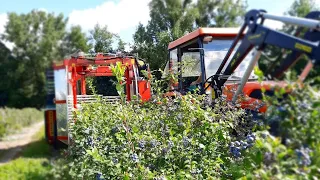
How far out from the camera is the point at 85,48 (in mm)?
6906

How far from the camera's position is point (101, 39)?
22.4 ft

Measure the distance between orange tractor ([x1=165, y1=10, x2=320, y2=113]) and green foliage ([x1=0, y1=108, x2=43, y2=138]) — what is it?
9.75m

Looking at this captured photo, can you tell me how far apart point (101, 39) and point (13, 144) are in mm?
6582

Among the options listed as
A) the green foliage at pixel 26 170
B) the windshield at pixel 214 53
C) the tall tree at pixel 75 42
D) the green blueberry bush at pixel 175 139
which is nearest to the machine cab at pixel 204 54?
the windshield at pixel 214 53

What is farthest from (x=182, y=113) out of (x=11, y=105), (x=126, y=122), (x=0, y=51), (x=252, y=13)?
(x=11, y=105)

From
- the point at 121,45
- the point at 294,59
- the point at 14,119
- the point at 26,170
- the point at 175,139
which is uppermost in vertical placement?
the point at 121,45

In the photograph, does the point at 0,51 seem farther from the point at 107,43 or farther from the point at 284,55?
the point at 284,55

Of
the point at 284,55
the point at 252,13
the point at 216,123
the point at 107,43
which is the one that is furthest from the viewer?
the point at 107,43

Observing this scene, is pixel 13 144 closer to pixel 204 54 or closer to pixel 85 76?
pixel 85 76

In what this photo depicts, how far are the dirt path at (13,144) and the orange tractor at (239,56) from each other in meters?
5.57

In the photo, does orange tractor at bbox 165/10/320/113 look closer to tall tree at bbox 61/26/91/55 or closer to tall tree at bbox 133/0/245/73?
tall tree at bbox 133/0/245/73

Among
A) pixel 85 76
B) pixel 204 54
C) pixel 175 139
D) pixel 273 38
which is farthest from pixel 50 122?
pixel 273 38

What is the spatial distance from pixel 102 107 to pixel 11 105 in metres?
9.58

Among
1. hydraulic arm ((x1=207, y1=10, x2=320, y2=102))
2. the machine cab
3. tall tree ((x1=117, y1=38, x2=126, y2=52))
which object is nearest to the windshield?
the machine cab
